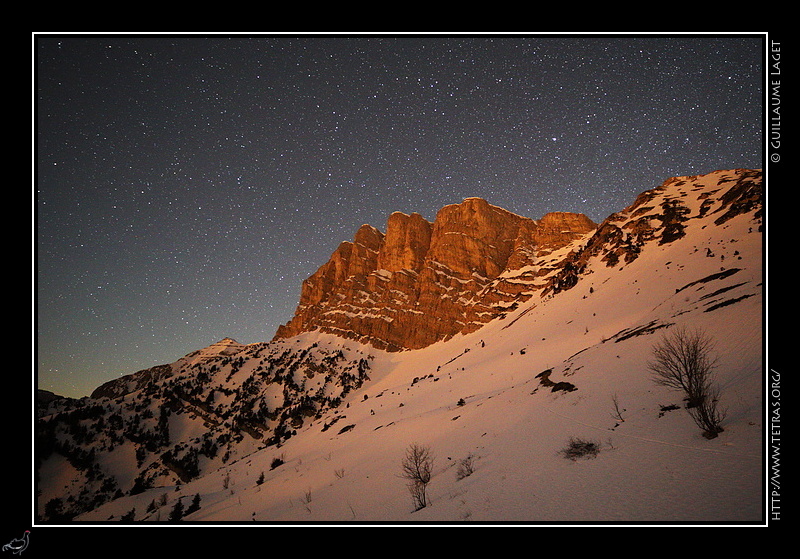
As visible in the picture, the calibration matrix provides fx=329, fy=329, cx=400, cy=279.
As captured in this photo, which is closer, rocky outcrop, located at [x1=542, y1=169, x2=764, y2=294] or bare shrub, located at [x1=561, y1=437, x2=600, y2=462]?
bare shrub, located at [x1=561, y1=437, x2=600, y2=462]

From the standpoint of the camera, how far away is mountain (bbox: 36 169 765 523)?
6785 millimetres

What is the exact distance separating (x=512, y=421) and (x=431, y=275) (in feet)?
372
